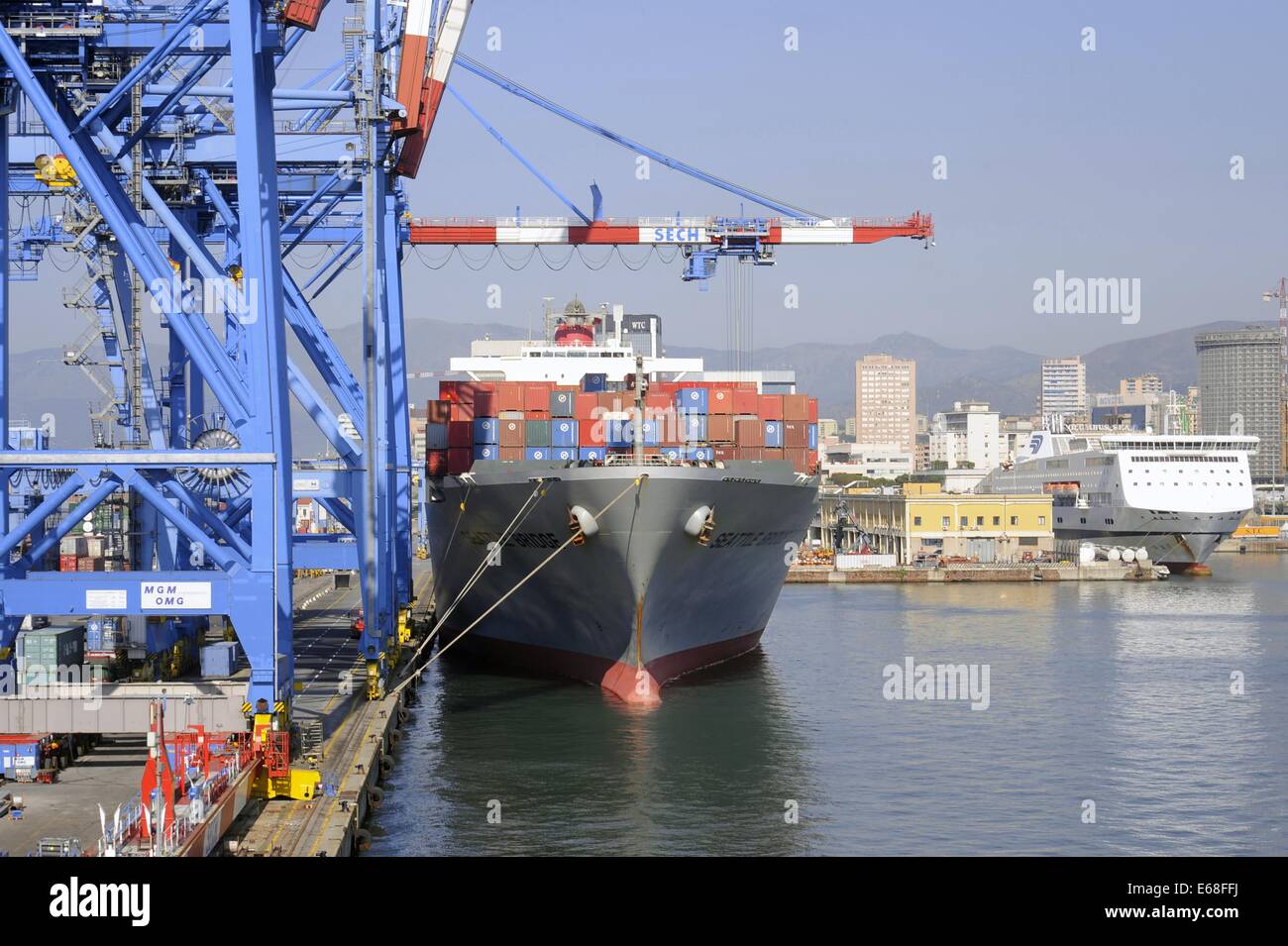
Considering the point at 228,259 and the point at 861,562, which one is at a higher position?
the point at 228,259

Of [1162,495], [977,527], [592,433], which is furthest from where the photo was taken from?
[1162,495]

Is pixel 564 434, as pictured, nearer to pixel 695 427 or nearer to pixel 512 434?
pixel 512 434

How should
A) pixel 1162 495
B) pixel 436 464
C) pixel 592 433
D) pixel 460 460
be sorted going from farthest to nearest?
1. pixel 1162 495
2. pixel 436 464
3. pixel 460 460
4. pixel 592 433

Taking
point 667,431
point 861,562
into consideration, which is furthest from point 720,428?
point 861,562

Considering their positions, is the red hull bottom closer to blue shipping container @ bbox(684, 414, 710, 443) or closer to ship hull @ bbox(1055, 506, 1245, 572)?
blue shipping container @ bbox(684, 414, 710, 443)

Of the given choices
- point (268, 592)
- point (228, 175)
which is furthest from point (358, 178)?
point (268, 592)

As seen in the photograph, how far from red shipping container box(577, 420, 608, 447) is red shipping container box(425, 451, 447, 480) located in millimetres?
4247

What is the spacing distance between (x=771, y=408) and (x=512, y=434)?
23.2ft

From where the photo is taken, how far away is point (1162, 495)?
80.9 metres

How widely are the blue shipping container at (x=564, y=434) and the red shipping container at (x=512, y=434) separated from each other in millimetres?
850

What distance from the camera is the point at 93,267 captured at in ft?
97.6

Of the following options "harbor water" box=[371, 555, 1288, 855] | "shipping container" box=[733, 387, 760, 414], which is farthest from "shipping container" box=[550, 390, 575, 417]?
"harbor water" box=[371, 555, 1288, 855]

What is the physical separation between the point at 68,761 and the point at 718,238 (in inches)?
1064

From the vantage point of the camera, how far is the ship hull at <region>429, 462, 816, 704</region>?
29.5m
